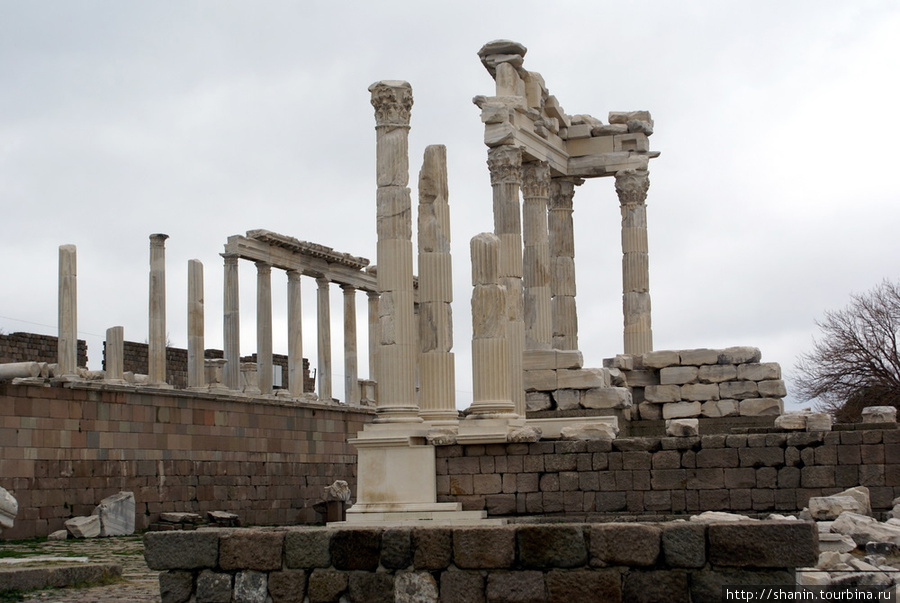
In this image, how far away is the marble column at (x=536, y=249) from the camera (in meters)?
28.9

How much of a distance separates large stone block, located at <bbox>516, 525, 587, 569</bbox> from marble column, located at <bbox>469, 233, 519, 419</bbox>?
11384 millimetres

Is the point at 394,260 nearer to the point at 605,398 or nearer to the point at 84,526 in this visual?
the point at 605,398

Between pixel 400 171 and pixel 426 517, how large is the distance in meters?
6.00

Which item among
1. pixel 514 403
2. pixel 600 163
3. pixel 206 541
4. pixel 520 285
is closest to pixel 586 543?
pixel 206 541

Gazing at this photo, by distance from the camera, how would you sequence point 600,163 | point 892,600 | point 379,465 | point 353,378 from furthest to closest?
point 353,378 → point 600,163 → point 379,465 → point 892,600

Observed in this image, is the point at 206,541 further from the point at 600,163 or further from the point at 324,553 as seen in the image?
the point at 600,163

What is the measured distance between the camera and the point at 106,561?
19.5 m

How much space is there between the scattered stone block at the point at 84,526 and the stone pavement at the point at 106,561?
298 millimetres

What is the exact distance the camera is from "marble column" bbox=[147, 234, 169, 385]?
32.0 metres

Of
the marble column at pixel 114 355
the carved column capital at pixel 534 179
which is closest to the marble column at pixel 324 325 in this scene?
the marble column at pixel 114 355

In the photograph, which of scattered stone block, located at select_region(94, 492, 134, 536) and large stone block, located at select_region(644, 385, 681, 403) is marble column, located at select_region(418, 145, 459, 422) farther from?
scattered stone block, located at select_region(94, 492, 134, 536)

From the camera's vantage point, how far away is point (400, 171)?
80.2 feet

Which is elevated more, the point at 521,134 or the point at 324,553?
the point at 521,134

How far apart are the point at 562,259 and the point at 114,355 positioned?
392 inches
